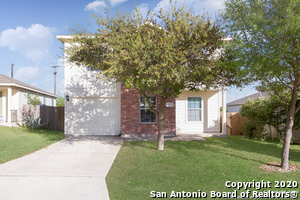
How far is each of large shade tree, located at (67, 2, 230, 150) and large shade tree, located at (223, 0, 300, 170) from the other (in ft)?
2.79

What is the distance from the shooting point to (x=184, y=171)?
Result: 17.0 ft

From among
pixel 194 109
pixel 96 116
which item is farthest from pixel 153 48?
pixel 194 109

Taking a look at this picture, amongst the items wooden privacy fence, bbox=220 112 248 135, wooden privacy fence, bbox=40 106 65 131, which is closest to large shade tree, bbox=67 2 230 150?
wooden privacy fence, bbox=220 112 248 135

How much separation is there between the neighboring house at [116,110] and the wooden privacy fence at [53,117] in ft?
8.24

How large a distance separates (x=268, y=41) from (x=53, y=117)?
45.0 feet

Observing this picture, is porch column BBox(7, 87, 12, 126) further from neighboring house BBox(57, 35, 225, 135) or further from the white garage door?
the white garage door

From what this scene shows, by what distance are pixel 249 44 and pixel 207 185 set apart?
12.7 feet

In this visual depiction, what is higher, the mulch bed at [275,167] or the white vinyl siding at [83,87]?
the white vinyl siding at [83,87]

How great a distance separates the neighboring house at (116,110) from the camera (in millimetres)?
10797

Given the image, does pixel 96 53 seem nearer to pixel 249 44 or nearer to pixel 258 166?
pixel 249 44

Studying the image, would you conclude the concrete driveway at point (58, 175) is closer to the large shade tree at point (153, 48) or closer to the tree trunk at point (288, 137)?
the large shade tree at point (153, 48)

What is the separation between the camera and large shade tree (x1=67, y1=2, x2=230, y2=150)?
18.9 ft

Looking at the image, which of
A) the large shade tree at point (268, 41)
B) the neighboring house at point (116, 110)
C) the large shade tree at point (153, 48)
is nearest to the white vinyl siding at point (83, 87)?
the neighboring house at point (116, 110)

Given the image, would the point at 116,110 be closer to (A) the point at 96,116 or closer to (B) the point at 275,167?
(A) the point at 96,116
